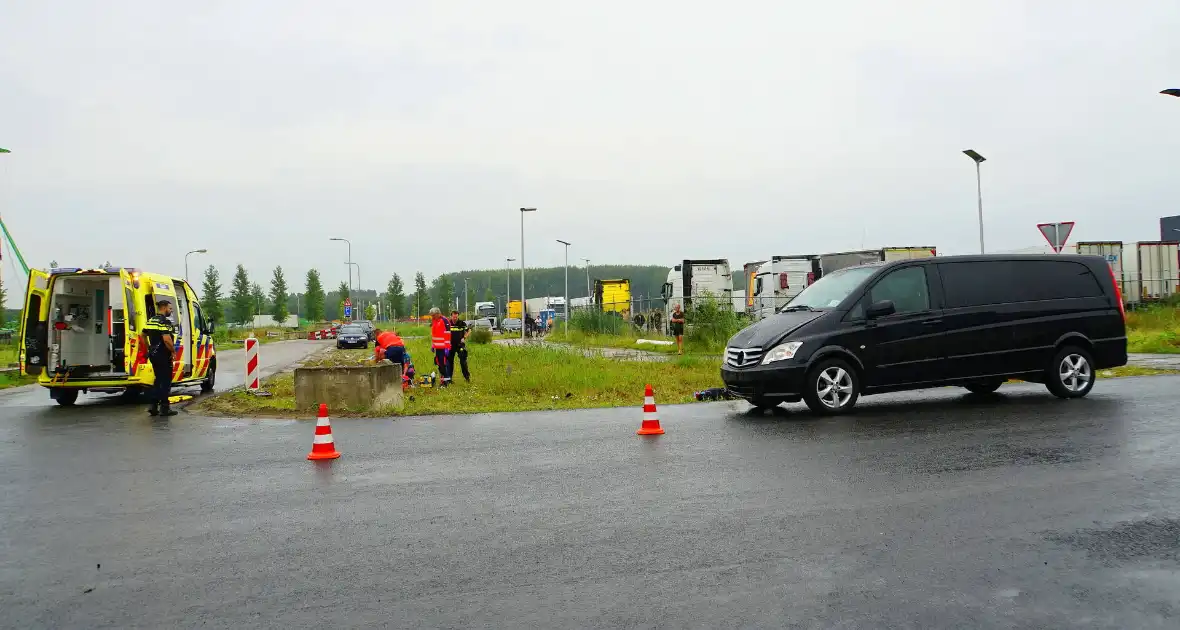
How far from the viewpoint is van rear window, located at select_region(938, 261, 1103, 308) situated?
36.6 ft

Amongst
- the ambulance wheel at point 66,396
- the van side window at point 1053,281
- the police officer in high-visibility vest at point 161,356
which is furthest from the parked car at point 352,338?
the van side window at point 1053,281

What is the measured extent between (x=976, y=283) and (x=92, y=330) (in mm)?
15658

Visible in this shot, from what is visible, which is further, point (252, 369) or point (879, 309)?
point (252, 369)

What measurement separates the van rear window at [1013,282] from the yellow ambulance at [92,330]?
1187cm

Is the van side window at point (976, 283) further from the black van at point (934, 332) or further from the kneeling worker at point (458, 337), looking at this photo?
the kneeling worker at point (458, 337)

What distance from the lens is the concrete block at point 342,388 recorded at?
12953 mm

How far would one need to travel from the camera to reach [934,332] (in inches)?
426

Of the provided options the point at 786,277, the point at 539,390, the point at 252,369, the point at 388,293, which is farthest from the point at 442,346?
the point at 388,293

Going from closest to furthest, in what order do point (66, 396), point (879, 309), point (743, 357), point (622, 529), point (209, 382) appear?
point (622, 529), point (879, 309), point (743, 357), point (66, 396), point (209, 382)

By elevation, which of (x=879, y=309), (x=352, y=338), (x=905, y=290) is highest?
(x=905, y=290)

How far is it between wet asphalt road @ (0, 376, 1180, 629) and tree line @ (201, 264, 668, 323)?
1879 inches

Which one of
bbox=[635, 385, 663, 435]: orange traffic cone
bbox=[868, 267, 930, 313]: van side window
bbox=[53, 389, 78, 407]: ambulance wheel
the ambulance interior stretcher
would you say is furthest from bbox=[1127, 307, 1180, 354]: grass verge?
bbox=[53, 389, 78, 407]: ambulance wheel

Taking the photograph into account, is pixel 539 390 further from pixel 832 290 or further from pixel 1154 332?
pixel 1154 332

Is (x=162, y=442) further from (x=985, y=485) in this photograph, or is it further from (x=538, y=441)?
(x=985, y=485)
